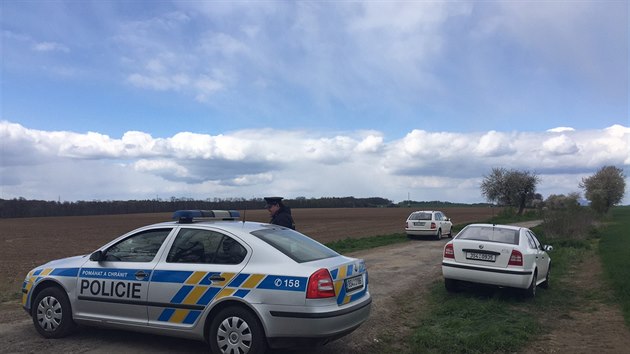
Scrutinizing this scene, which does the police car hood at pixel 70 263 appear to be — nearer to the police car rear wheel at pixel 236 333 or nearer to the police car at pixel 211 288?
the police car at pixel 211 288

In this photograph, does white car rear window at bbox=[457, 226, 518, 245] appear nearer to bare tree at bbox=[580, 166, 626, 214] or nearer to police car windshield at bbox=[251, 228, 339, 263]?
police car windshield at bbox=[251, 228, 339, 263]

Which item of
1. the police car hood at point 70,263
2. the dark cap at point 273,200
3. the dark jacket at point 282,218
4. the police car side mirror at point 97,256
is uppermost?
the dark cap at point 273,200

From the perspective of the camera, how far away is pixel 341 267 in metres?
5.74

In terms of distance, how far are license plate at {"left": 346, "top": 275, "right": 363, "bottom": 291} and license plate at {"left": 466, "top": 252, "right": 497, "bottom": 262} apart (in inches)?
170

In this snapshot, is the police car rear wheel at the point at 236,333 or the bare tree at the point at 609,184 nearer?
the police car rear wheel at the point at 236,333

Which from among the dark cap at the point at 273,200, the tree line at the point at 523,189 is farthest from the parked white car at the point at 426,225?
the tree line at the point at 523,189

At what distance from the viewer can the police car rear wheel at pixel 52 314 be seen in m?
6.42

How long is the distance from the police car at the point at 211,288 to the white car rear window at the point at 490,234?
4725mm

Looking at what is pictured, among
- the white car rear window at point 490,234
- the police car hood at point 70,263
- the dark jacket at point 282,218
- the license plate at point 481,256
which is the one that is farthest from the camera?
the white car rear window at point 490,234

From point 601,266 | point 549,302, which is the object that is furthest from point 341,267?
point 601,266

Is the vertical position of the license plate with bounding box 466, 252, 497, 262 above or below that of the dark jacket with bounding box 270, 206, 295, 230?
below

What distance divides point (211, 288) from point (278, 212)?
3.47 metres

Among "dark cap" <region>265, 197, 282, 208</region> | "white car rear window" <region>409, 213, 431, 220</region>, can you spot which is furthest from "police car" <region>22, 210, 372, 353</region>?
"white car rear window" <region>409, 213, 431, 220</region>

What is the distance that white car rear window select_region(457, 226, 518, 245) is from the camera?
995 centimetres
